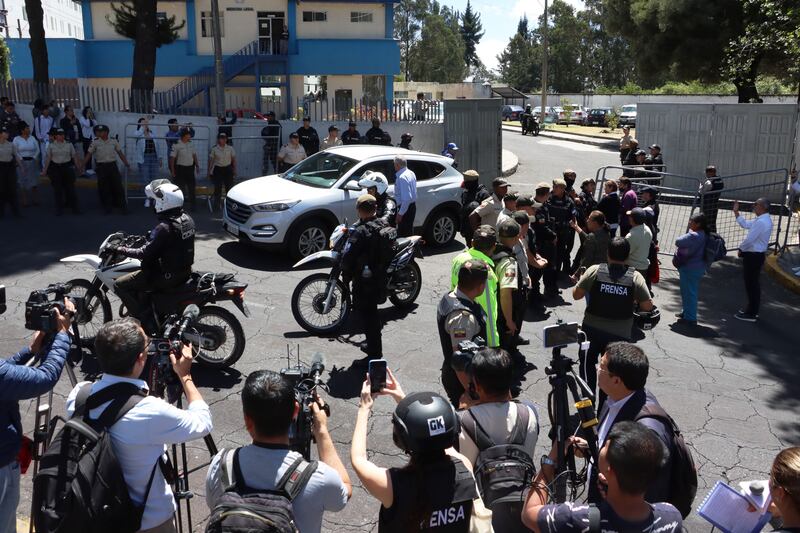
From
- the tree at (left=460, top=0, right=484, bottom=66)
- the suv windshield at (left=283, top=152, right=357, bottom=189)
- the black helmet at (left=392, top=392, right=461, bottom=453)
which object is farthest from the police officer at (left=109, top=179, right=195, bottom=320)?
the tree at (left=460, top=0, right=484, bottom=66)

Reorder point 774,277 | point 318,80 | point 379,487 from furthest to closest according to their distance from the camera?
1. point 318,80
2. point 774,277
3. point 379,487

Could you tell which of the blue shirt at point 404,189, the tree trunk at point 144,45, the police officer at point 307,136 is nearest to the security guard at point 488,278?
the blue shirt at point 404,189

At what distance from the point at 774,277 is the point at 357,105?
36.0ft

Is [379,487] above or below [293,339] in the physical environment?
above

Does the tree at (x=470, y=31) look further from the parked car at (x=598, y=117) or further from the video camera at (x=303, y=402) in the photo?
the video camera at (x=303, y=402)

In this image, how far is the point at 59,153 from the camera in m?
13.1

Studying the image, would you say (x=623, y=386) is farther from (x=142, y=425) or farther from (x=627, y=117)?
(x=627, y=117)

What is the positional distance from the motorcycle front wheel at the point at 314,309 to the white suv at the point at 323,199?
107 inches

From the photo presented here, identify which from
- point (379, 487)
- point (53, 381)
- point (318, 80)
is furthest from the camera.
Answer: point (318, 80)

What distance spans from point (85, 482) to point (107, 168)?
38.2 ft

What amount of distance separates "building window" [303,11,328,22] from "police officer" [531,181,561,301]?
1246 inches

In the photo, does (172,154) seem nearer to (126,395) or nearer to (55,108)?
(55,108)

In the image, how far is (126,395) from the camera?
10.8 feet

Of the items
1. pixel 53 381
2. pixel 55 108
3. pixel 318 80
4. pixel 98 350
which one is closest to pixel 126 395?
pixel 98 350
